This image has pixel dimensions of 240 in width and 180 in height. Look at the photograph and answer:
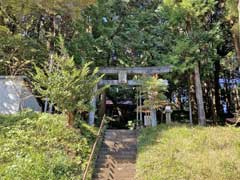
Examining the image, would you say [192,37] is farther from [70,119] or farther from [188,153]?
[70,119]

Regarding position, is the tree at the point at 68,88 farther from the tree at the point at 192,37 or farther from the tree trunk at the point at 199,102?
the tree trunk at the point at 199,102

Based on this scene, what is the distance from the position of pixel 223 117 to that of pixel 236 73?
3072 millimetres

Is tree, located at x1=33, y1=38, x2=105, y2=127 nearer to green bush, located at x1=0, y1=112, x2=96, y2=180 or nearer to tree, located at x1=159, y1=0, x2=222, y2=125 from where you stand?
green bush, located at x1=0, y1=112, x2=96, y2=180

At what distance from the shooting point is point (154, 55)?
15141 millimetres

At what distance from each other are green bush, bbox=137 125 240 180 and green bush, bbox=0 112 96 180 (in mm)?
1755

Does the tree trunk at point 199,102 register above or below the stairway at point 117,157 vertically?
above

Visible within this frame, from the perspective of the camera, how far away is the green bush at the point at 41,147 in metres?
6.93

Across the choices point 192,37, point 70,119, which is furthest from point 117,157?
point 192,37

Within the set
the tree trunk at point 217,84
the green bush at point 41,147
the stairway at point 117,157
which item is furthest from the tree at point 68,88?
the tree trunk at point 217,84

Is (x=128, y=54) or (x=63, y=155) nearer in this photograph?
(x=63, y=155)

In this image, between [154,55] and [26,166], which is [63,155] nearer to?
[26,166]

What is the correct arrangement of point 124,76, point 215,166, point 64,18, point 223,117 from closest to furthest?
point 215,166, point 124,76, point 64,18, point 223,117

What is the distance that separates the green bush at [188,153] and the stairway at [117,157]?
0.32 m

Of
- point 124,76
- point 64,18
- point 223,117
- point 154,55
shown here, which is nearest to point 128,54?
point 154,55
